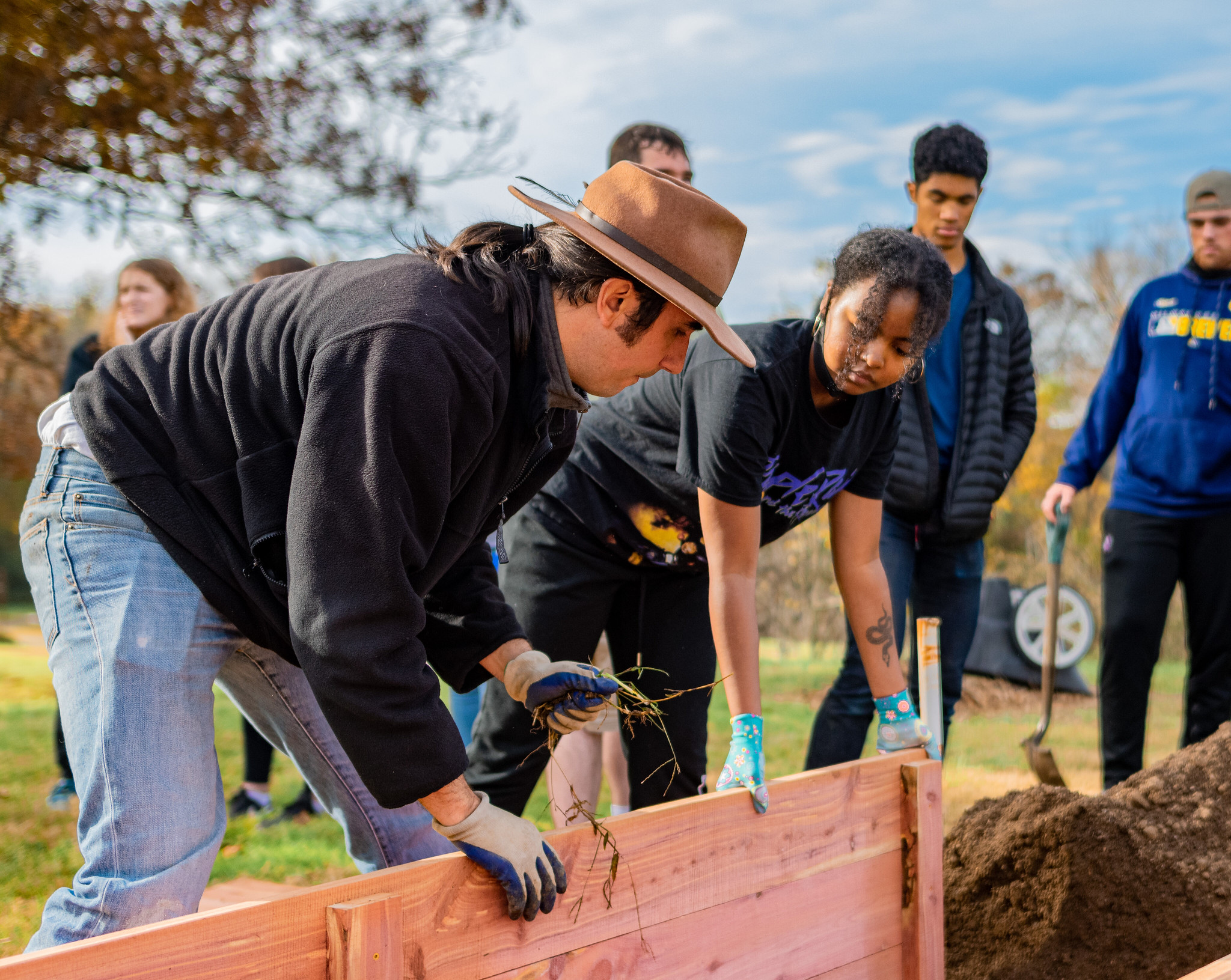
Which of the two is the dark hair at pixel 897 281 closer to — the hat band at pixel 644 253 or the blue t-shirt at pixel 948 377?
the hat band at pixel 644 253

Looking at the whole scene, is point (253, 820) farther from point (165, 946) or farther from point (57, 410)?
point (165, 946)

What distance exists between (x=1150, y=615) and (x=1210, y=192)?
146cm

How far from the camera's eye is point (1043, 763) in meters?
4.48

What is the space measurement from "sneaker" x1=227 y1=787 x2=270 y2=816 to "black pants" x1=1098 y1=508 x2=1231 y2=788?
3229 millimetres

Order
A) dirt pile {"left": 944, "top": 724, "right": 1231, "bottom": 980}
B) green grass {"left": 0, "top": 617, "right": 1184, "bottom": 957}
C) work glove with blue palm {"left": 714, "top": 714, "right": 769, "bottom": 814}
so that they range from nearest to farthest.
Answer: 1. work glove with blue palm {"left": 714, "top": 714, "right": 769, "bottom": 814}
2. dirt pile {"left": 944, "top": 724, "right": 1231, "bottom": 980}
3. green grass {"left": 0, "top": 617, "right": 1184, "bottom": 957}

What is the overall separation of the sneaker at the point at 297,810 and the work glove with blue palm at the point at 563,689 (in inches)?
102

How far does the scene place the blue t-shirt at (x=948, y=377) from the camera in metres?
3.49

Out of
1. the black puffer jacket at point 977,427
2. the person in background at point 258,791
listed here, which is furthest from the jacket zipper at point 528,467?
the person in background at point 258,791

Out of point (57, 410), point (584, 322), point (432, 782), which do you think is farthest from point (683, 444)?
point (57, 410)

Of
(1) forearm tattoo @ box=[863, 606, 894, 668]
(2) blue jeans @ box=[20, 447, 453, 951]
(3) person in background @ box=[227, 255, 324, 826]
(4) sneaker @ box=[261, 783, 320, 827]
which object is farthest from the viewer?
(3) person in background @ box=[227, 255, 324, 826]

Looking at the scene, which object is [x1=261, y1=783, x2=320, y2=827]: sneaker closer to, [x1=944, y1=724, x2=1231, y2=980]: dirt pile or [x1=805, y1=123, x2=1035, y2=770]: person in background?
[x1=805, y1=123, x2=1035, y2=770]: person in background

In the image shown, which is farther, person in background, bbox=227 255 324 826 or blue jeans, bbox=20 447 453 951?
person in background, bbox=227 255 324 826

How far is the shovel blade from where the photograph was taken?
4.46m

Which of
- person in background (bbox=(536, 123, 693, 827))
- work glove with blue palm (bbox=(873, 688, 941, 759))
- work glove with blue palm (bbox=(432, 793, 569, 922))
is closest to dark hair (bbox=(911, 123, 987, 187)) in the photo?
person in background (bbox=(536, 123, 693, 827))
